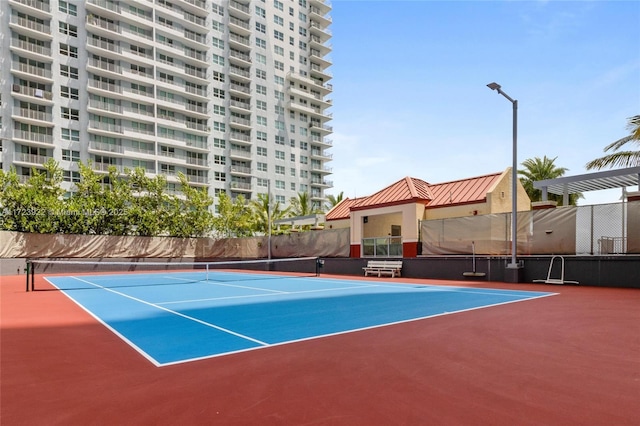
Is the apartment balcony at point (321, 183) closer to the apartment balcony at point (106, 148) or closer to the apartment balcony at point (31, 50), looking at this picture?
the apartment balcony at point (106, 148)

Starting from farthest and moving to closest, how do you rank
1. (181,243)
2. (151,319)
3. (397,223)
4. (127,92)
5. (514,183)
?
(127,92), (181,243), (397,223), (514,183), (151,319)

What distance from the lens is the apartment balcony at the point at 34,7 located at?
50.0 metres

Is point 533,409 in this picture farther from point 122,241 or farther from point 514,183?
point 122,241

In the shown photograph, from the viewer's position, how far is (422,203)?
81.0ft

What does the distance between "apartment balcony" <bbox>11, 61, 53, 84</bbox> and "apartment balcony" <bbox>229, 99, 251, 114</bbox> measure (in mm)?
25288

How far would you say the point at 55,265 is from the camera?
106ft

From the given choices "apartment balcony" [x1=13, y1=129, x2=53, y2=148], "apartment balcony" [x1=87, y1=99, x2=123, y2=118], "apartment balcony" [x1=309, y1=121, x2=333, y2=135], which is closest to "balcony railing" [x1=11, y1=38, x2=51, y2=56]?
"apartment balcony" [x1=87, y1=99, x2=123, y2=118]

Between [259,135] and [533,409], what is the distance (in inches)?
2790

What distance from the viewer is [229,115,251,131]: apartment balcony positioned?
224 feet

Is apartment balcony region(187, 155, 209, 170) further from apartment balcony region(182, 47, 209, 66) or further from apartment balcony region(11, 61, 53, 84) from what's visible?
apartment balcony region(11, 61, 53, 84)

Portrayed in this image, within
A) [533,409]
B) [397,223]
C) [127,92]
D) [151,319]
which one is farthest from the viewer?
[127,92]

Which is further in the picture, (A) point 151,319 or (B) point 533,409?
(A) point 151,319

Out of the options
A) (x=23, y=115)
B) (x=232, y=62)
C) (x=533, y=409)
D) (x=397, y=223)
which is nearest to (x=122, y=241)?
(x=397, y=223)

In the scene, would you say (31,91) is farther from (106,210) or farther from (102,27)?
(106,210)
